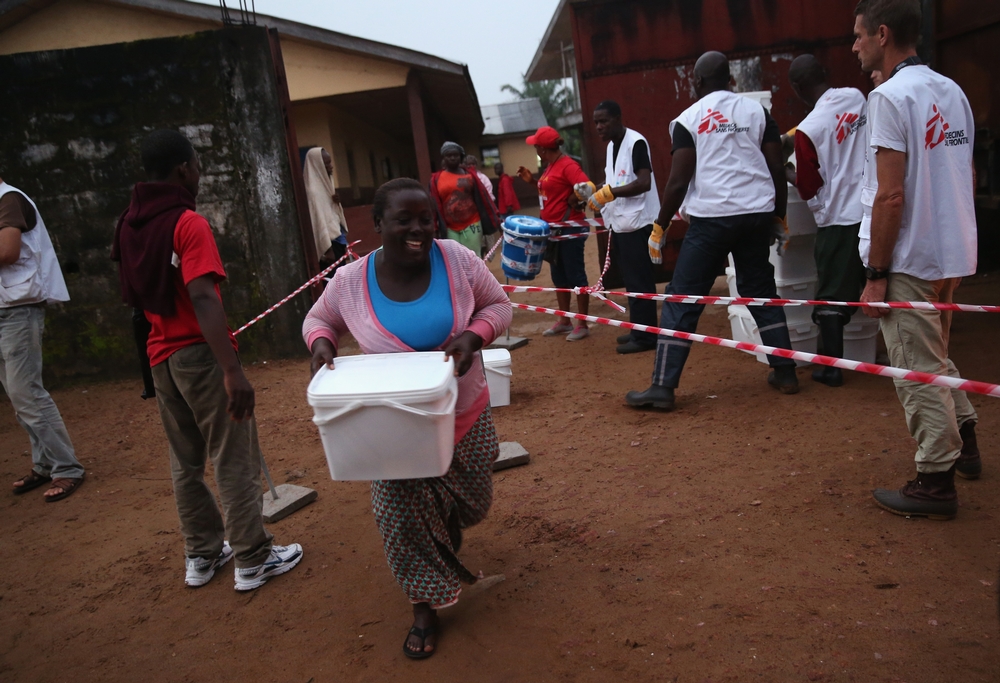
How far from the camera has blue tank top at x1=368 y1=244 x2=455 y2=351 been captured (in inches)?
99.7

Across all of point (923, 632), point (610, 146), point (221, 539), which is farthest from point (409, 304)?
point (610, 146)

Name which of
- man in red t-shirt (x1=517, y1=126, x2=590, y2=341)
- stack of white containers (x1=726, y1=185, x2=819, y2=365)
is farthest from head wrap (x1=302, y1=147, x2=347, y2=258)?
stack of white containers (x1=726, y1=185, x2=819, y2=365)

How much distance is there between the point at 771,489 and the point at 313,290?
4.96m

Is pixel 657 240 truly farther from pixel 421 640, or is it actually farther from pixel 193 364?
pixel 421 640

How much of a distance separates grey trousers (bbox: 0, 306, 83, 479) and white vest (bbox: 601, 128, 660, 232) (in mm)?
4236

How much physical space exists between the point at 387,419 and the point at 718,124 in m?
3.27

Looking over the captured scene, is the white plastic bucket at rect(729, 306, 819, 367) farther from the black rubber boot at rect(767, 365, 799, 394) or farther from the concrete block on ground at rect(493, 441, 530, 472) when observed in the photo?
the concrete block on ground at rect(493, 441, 530, 472)

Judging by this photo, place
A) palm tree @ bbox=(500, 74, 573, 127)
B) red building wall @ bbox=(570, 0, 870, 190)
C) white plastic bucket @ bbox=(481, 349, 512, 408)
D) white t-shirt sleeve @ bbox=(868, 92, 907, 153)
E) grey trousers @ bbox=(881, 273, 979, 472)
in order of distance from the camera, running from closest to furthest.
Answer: white t-shirt sleeve @ bbox=(868, 92, 907, 153), grey trousers @ bbox=(881, 273, 979, 472), white plastic bucket @ bbox=(481, 349, 512, 408), red building wall @ bbox=(570, 0, 870, 190), palm tree @ bbox=(500, 74, 573, 127)

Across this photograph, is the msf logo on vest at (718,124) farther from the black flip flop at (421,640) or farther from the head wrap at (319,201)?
the head wrap at (319,201)

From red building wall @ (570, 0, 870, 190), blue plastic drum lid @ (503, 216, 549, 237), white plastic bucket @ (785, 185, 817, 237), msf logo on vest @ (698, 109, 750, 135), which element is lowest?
white plastic bucket @ (785, 185, 817, 237)

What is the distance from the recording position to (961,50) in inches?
262

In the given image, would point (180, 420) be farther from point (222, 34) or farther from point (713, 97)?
point (222, 34)

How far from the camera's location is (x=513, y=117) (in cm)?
3506

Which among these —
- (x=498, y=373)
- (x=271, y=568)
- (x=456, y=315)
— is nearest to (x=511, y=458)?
(x=498, y=373)
